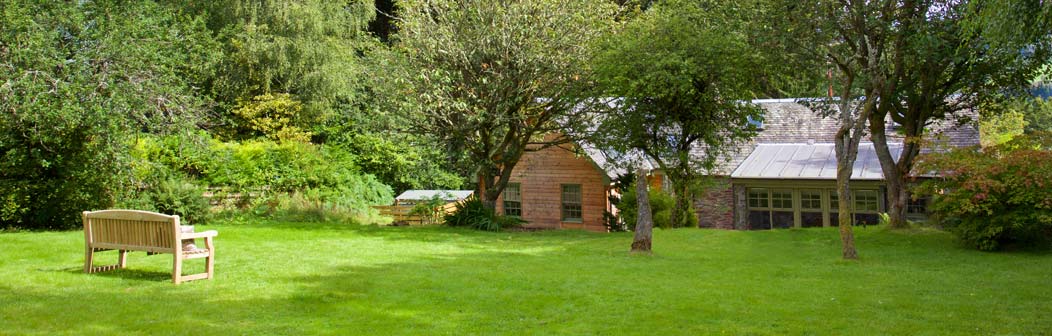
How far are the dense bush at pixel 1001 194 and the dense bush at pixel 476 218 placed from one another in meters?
10.8

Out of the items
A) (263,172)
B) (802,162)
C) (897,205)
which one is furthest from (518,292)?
(802,162)

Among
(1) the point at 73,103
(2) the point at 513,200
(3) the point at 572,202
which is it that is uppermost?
(1) the point at 73,103

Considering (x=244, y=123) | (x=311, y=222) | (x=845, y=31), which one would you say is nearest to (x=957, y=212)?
(x=845, y=31)

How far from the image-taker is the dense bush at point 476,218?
22125 mm

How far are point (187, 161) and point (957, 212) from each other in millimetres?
19087

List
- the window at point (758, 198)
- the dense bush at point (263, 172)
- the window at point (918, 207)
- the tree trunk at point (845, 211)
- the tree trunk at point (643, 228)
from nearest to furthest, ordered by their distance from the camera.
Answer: the tree trunk at point (845, 211) < the tree trunk at point (643, 228) < the dense bush at point (263, 172) < the window at point (918, 207) < the window at point (758, 198)

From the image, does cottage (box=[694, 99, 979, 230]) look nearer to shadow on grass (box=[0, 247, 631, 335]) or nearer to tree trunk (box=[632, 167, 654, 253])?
tree trunk (box=[632, 167, 654, 253])

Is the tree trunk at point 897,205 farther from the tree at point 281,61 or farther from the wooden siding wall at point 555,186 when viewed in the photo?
the tree at point 281,61

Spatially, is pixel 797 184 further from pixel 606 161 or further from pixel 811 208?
pixel 606 161

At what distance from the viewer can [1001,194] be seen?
15.2 meters

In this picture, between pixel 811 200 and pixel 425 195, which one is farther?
pixel 425 195

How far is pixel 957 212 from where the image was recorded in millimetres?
15547

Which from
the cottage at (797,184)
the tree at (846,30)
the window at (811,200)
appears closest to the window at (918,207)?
the cottage at (797,184)

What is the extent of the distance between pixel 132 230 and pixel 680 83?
1336 cm
